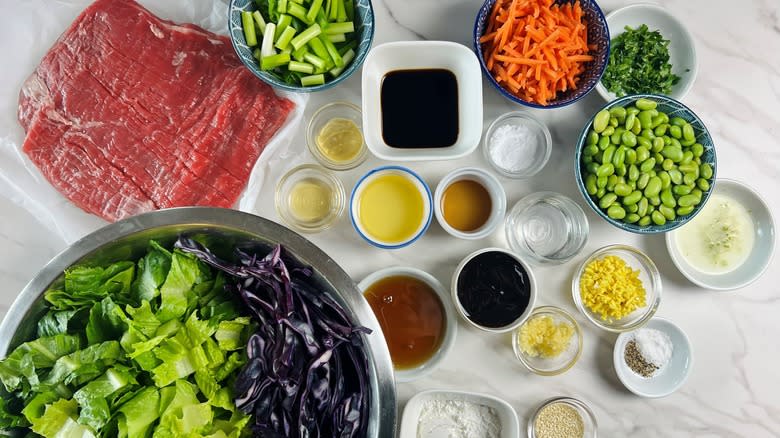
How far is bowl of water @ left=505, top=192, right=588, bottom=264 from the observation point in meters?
2.28

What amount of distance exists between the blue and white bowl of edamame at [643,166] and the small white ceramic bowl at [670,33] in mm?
143

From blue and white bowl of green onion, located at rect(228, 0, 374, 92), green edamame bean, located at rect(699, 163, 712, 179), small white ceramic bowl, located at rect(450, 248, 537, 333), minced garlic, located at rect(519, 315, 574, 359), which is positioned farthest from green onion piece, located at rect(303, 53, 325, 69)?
green edamame bean, located at rect(699, 163, 712, 179)

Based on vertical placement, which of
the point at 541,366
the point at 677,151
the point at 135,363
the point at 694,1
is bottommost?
the point at 541,366

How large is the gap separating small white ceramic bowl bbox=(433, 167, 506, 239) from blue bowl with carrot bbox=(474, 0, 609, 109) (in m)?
0.30

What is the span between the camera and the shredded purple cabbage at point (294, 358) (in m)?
1.70

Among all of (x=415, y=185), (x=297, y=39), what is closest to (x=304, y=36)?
(x=297, y=39)

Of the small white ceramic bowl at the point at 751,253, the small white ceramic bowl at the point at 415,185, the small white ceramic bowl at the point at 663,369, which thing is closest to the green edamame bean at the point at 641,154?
the small white ceramic bowl at the point at 751,253

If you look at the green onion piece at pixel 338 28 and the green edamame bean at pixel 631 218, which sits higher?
the green onion piece at pixel 338 28

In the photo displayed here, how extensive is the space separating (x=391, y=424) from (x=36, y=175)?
1621 millimetres

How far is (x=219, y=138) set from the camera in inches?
90.4

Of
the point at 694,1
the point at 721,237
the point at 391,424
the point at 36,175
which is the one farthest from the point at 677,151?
the point at 36,175

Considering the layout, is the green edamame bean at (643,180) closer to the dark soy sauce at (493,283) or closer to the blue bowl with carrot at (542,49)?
the blue bowl with carrot at (542,49)

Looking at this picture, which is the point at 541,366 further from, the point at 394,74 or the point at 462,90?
the point at 394,74

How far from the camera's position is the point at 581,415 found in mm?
2266
